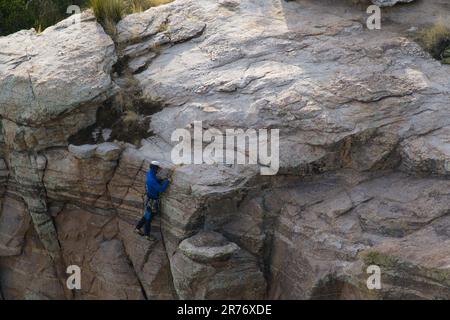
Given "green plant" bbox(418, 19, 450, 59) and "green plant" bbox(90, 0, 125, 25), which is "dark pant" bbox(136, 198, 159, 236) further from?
"green plant" bbox(418, 19, 450, 59)

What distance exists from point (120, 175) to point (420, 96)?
5.65m

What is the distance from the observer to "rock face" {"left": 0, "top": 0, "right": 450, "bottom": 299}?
36.2 ft

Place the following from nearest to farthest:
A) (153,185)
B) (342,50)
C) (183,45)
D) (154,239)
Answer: (153,185) < (154,239) < (342,50) < (183,45)

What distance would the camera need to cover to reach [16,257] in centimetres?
1384

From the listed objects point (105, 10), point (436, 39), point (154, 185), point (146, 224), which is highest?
point (105, 10)

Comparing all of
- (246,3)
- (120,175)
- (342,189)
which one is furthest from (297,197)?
(246,3)

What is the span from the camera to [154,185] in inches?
450

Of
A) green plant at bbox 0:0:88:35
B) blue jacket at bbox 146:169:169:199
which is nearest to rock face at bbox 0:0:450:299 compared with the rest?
blue jacket at bbox 146:169:169:199

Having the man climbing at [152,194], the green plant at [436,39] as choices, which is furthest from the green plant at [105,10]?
the green plant at [436,39]

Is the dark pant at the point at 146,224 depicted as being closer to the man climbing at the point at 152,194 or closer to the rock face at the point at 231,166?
the man climbing at the point at 152,194

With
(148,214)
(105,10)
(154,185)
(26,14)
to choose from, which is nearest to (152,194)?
(154,185)

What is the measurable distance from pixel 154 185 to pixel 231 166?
1.36m

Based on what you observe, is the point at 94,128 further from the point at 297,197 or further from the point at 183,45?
the point at 297,197

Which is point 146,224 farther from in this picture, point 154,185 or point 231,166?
point 231,166
